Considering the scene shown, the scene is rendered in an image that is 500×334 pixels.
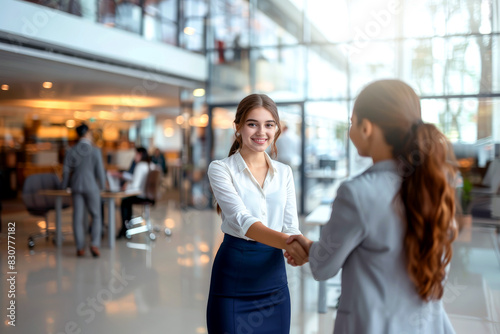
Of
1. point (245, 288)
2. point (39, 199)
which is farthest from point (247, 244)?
point (39, 199)

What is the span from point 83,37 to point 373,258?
250 inches

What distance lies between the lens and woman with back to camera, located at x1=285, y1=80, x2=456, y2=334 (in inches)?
45.7

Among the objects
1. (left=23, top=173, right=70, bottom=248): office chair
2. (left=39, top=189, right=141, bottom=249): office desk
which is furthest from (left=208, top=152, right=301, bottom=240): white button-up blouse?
(left=23, top=173, right=70, bottom=248): office chair

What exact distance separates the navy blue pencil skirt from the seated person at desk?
5.64 m

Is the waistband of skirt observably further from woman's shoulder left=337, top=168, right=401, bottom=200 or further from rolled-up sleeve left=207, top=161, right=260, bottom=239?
woman's shoulder left=337, top=168, right=401, bottom=200

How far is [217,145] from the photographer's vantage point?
10.5 metres

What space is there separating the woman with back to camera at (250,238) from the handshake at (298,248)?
0.68ft

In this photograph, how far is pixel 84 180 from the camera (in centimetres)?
616

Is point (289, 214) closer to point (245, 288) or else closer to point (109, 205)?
point (245, 288)

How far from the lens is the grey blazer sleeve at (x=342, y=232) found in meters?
1.17

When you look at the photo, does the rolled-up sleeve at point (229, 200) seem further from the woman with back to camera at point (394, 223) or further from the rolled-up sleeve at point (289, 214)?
the woman with back to camera at point (394, 223)

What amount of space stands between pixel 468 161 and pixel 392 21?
10.1 feet

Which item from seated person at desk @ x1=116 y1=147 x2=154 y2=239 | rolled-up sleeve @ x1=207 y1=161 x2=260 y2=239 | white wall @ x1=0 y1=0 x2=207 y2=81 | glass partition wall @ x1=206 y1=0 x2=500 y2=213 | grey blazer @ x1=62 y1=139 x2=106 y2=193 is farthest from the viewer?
glass partition wall @ x1=206 y1=0 x2=500 y2=213

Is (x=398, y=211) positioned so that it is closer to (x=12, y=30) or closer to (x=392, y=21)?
(x=12, y=30)
